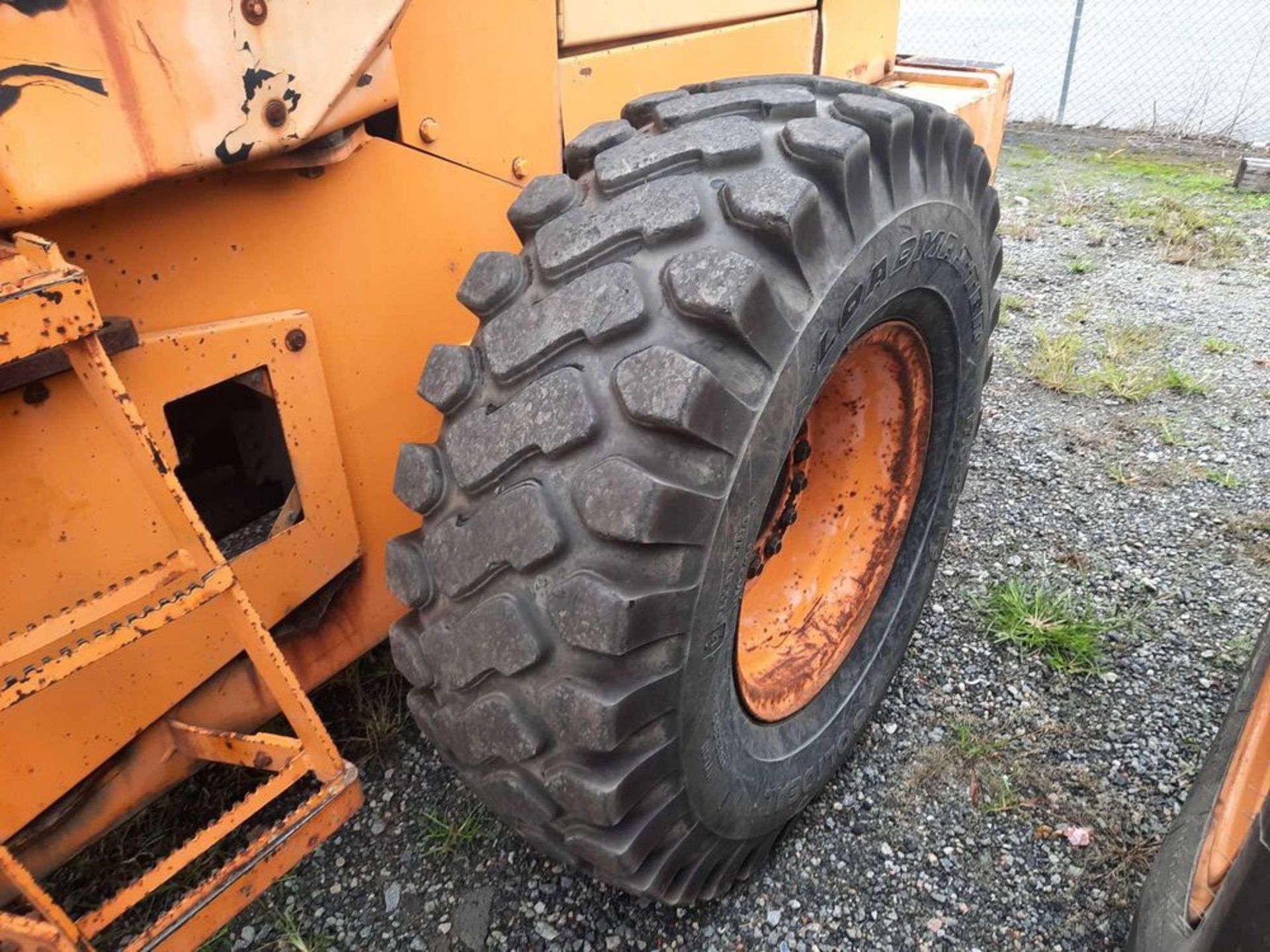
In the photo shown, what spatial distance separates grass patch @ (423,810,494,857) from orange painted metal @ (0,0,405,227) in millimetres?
1359

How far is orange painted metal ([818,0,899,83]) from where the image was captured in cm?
263

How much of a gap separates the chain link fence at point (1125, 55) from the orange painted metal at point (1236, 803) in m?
7.95

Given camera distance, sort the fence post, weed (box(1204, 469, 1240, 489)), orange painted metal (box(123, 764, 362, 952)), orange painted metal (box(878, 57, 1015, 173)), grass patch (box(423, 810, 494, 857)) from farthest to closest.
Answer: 1. the fence post
2. weed (box(1204, 469, 1240, 489))
3. orange painted metal (box(878, 57, 1015, 173))
4. grass patch (box(423, 810, 494, 857))
5. orange painted metal (box(123, 764, 362, 952))

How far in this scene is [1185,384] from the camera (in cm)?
379

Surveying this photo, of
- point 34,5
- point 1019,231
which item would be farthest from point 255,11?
point 1019,231

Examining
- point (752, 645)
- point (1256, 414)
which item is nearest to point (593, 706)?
point (752, 645)

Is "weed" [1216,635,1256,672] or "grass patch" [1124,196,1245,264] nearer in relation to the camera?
"weed" [1216,635,1256,672]

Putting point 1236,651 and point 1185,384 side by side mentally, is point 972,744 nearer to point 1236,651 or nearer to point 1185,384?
point 1236,651

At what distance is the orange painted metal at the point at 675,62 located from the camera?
1.83m

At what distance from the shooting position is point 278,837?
1354mm

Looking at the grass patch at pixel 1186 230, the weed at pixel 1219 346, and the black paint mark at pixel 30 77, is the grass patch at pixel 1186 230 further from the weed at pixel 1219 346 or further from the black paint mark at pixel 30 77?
the black paint mark at pixel 30 77

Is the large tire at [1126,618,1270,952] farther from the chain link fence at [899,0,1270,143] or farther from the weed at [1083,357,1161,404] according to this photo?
the chain link fence at [899,0,1270,143]

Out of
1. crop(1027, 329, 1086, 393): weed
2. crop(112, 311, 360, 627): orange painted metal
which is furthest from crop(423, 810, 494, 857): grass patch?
crop(1027, 329, 1086, 393): weed

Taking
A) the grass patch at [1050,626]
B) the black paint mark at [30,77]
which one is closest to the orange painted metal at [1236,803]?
the grass patch at [1050,626]
